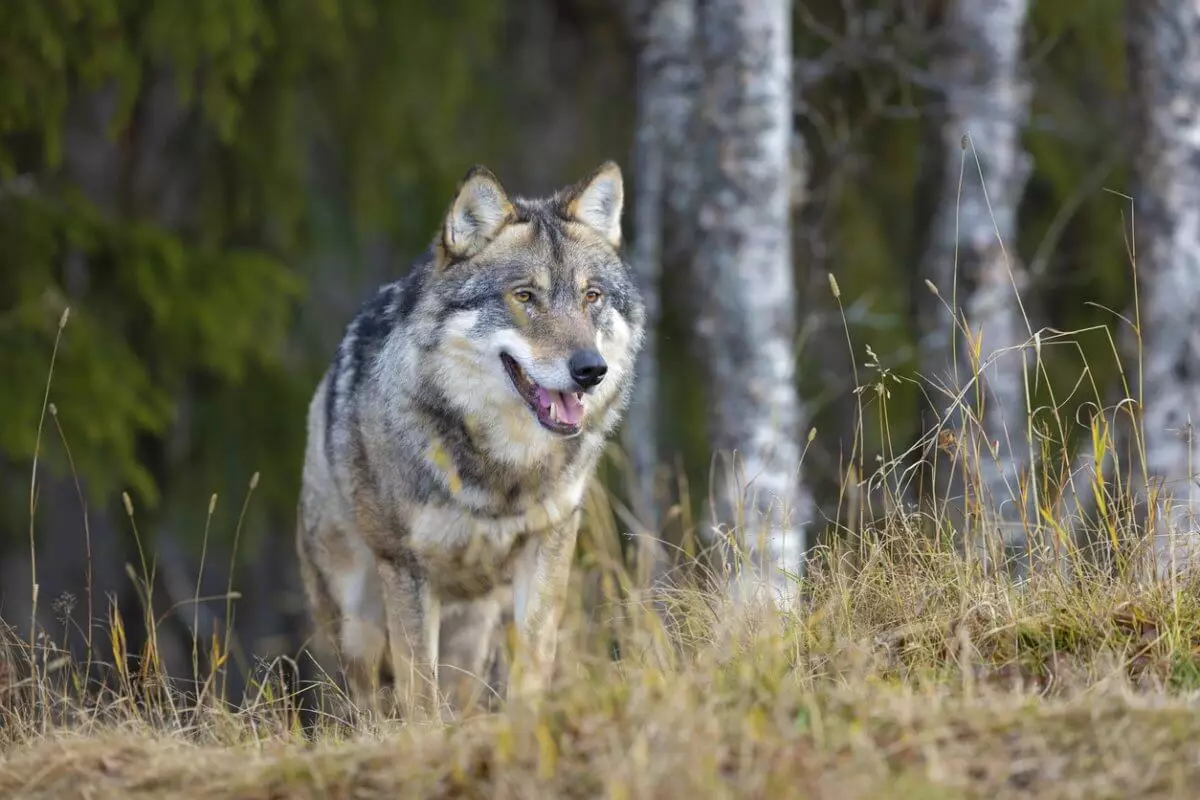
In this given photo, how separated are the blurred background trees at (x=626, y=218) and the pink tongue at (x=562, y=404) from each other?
567 mm

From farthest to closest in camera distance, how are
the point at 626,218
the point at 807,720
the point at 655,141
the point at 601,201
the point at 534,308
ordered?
the point at 626,218 → the point at 655,141 → the point at 601,201 → the point at 534,308 → the point at 807,720

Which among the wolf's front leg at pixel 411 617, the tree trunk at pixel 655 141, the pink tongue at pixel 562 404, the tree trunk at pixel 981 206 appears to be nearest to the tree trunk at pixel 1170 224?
the tree trunk at pixel 981 206

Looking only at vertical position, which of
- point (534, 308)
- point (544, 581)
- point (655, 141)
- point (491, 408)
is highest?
point (655, 141)

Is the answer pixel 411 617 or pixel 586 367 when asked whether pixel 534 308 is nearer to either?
pixel 586 367

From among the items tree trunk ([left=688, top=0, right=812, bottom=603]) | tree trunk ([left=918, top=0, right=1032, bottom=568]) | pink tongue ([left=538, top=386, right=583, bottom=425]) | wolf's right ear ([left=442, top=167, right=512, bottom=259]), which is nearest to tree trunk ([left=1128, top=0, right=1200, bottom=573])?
tree trunk ([left=918, top=0, right=1032, bottom=568])

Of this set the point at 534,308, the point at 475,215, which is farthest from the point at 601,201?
the point at 534,308

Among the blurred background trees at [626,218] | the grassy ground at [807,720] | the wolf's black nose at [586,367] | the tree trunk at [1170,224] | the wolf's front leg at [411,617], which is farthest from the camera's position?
the blurred background trees at [626,218]

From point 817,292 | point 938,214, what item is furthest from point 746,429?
point 817,292

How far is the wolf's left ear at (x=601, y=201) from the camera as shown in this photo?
586 centimetres

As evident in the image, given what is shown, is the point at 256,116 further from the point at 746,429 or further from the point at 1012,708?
the point at 1012,708

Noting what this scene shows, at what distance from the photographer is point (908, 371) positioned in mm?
12219

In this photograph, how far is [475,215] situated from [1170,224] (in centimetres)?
404

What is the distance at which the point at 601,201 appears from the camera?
594cm

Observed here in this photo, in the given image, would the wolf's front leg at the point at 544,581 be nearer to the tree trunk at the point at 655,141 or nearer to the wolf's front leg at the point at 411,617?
the wolf's front leg at the point at 411,617
